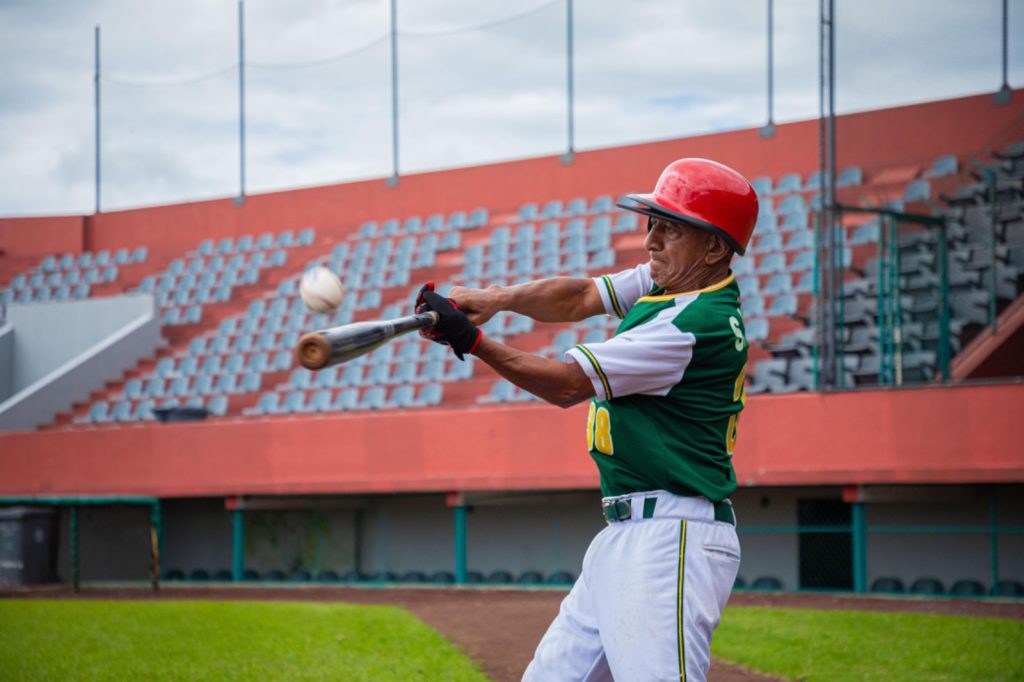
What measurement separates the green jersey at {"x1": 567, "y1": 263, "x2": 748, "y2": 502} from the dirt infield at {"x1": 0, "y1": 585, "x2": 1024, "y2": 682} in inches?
183

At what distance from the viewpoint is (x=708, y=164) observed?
153 inches

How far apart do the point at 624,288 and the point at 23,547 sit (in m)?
16.1

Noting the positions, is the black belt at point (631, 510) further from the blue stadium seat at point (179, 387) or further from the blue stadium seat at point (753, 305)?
the blue stadium seat at point (179, 387)

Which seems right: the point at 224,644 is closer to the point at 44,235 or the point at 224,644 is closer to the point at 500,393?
the point at 500,393

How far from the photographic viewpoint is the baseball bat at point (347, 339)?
302 centimetres

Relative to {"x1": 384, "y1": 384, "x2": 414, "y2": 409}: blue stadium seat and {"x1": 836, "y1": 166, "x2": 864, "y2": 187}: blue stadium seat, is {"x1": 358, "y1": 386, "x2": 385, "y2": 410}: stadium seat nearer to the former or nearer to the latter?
{"x1": 384, "y1": 384, "x2": 414, "y2": 409}: blue stadium seat

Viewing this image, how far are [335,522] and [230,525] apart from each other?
1960mm

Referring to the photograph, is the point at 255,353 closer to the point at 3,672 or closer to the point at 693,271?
the point at 3,672

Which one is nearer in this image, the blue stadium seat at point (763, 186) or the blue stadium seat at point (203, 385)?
the blue stadium seat at point (763, 186)

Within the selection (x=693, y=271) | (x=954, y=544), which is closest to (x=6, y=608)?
(x=954, y=544)

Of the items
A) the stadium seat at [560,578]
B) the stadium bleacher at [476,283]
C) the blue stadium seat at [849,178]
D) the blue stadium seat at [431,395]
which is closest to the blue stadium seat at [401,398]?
the stadium bleacher at [476,283]

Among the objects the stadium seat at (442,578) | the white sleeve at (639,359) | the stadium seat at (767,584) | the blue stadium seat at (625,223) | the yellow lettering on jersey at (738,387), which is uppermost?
the blue stadium seat at (625,223)

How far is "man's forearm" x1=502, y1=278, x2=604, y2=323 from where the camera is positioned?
14.4ft

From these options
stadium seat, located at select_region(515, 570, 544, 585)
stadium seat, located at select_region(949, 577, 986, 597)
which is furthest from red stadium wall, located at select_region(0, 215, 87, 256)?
stadium seat, located at select_region(949, 577, 986, 597)
